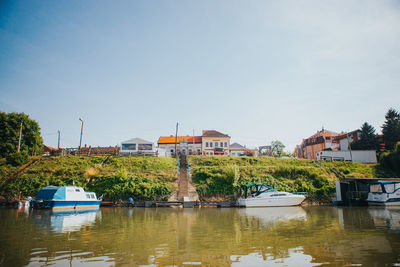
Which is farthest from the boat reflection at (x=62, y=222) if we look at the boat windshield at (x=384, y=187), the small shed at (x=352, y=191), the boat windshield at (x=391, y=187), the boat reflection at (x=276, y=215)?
the boat windshield at (x=391, y=187)

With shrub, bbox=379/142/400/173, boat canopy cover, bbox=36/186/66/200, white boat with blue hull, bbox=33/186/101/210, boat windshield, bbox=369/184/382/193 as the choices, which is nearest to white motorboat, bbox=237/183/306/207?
boat windshield, bbox=369/184/382/193

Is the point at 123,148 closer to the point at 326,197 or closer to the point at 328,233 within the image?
the point at 326,197

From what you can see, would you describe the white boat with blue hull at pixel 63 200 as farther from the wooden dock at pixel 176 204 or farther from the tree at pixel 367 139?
the tree at pixel 367 139

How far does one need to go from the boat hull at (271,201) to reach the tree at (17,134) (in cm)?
4065

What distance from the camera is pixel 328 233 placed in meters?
11.4

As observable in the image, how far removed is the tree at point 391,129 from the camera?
46.7m

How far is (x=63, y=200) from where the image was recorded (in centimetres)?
2425

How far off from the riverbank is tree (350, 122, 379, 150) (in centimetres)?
865

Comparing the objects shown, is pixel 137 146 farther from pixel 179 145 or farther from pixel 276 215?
pixel 276 215

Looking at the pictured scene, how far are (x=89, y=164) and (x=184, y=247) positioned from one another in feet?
110

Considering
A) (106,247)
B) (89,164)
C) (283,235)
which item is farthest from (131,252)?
(89,164)

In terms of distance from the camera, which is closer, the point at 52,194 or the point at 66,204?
the point at 52,194

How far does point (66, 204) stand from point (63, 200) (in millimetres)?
616

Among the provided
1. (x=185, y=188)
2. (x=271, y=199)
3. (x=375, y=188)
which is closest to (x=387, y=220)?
(x=271, y=199)
